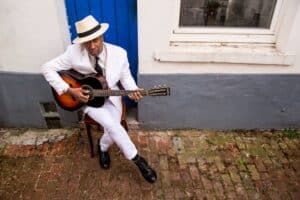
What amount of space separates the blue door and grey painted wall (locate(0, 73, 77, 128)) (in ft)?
2.76

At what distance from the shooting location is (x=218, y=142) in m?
4.36

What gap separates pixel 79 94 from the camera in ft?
11.0

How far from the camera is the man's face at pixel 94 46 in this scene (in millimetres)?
3195

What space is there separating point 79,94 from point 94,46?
0.56 metres

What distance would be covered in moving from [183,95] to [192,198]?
1385mm

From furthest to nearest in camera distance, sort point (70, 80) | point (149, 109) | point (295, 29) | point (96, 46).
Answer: point (149, 109)
point (295, 29)
point (70, 80)
point (96, 46)

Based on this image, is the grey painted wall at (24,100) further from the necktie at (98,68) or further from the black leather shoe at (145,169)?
the black leather shoe at (145,169)

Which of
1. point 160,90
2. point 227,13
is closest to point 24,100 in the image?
point 160,90

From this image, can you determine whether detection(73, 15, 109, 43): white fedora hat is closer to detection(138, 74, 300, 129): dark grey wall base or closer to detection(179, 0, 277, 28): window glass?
detection(138, 74, 300, 129): dark grey wall base

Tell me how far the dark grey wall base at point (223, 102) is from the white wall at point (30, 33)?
48.1 inches

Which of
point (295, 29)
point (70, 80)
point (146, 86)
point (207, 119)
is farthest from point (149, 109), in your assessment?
point (295, 29)

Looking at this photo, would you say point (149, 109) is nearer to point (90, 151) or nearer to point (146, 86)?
point (146, 86)

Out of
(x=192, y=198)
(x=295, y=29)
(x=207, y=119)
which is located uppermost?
(x=295, y=29)

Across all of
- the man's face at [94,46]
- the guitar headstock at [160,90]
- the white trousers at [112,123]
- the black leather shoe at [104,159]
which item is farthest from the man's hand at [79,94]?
the black leather shoe at [104,159]
